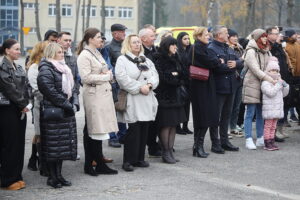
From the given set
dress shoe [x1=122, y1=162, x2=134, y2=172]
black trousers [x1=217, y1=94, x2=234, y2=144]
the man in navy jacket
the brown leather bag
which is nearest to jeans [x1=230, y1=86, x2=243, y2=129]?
black trousers [x1=217, y1=94, x2=234, y2=144]

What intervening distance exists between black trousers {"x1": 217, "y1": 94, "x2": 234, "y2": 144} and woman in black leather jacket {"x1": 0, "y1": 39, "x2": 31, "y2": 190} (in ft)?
12.1

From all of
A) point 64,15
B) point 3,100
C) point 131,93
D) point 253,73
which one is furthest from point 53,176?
point 64,15

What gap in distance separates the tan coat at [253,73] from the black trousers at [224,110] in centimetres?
40

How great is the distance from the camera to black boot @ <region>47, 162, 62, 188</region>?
782 centimetres

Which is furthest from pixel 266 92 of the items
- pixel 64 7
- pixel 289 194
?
pixel 64 7

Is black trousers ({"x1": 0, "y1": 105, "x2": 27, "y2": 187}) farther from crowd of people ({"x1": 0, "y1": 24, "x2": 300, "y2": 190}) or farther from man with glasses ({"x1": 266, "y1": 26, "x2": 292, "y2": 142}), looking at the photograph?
man with glasses ({"x1": 266, "y1": 26, "x2": 292, "y2": 142})

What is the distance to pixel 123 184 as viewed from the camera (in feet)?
26.3

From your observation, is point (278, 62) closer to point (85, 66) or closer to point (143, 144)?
point (143, 144)

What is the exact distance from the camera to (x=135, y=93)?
29.1 feet

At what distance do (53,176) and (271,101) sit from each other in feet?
14.5

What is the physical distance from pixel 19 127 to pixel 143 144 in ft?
6.78

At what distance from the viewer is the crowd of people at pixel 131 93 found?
775 centimetres

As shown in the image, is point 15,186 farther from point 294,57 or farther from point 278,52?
point 294,57

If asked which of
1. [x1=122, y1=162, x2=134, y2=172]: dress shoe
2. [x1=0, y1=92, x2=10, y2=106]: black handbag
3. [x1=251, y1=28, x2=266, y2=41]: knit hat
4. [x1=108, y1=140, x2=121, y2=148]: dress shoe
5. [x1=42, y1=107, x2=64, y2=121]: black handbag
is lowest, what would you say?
[x1=108, y1=140, x2=121, y2=148]: dress shoe
